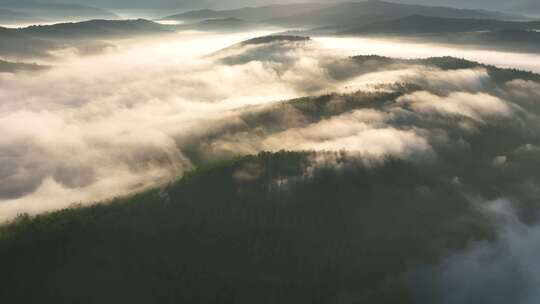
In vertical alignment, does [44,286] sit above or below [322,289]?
above

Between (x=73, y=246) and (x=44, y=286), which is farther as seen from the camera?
(x=73, y=246)

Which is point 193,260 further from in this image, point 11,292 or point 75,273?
point 11,292

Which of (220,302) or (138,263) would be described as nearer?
(220,302)

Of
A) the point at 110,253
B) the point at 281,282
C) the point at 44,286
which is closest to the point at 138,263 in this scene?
the point at 110,253

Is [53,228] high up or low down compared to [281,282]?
up

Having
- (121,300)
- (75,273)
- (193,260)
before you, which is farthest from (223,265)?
(75,273)

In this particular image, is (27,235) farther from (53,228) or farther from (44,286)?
(44,286)

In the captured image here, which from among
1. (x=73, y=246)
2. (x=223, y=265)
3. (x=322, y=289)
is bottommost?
(x=322, y=289)

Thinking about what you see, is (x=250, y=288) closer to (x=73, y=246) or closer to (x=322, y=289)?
(x=322, y=289)
